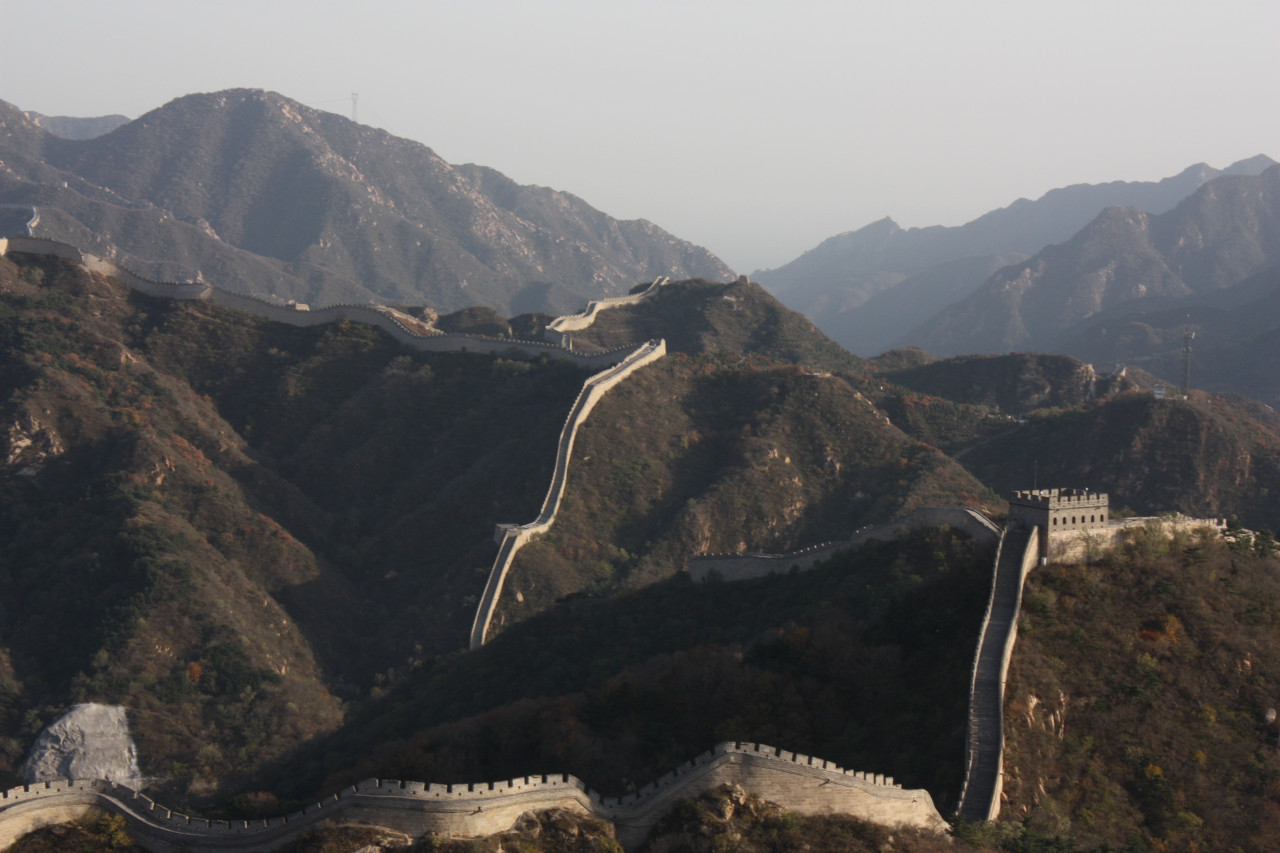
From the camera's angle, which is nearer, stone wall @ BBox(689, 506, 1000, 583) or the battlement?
the battlement

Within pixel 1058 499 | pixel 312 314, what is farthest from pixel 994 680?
pixel 312 314

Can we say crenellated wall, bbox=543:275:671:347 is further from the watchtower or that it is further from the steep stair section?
the steep stair section

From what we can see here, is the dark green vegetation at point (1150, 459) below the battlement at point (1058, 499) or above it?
above

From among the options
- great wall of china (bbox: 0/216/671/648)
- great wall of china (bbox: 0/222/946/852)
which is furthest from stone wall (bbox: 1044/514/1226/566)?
great wall of china (bbox: 0/216/671/648)

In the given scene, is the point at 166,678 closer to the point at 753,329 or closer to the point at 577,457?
the point at 577,457

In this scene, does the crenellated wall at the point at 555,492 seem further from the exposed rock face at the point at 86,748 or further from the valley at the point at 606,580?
the exposed rock face at the point at 86,748

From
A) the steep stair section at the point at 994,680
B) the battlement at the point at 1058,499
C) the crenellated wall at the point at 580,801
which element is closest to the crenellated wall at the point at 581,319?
the battlement at the point at 1058,499

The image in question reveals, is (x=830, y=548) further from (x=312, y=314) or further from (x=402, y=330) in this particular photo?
(x=312, y=314)
